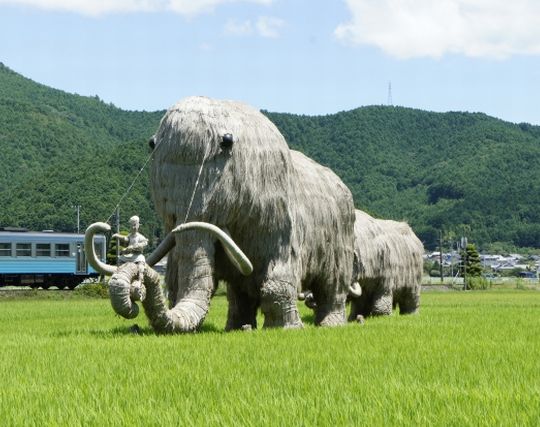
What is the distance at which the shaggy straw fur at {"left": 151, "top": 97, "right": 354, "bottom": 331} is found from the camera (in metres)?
9.79

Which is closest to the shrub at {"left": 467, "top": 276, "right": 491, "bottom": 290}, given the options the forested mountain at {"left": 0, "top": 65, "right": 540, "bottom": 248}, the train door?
the train door

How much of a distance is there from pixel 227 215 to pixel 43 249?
78.5 feet

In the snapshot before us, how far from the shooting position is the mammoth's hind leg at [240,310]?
11.1m

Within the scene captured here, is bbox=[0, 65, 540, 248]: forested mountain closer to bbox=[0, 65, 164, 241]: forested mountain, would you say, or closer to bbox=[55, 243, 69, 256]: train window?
bbox=[0, 65, 164, 241]: forested mountain

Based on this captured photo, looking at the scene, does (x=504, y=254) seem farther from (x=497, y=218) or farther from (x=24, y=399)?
(x=24, y=399)

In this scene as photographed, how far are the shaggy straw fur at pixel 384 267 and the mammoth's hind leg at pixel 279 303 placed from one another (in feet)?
15.1

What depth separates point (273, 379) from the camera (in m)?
6.27

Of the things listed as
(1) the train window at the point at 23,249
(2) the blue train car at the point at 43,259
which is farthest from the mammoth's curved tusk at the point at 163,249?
(1) the train window at the point at 23,249

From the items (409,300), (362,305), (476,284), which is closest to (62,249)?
(409,300)

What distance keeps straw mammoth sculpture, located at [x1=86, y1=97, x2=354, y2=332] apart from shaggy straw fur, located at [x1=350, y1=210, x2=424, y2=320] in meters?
4.36

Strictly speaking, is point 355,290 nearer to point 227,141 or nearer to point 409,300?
point 409,300

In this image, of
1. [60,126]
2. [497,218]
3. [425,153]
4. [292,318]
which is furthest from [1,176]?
[292,318]

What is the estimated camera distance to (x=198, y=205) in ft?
32.1

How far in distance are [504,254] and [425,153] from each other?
99.8ft
